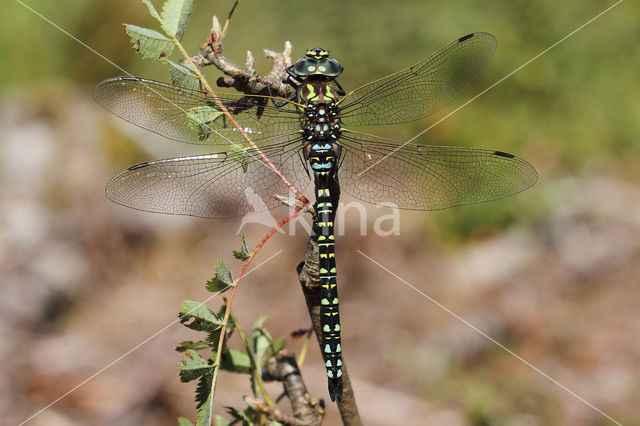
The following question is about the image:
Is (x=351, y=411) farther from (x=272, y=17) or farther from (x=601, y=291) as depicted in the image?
(x=272, y=17)

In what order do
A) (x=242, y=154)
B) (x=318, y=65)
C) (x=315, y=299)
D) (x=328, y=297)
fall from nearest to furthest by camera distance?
1. (x=315, y=299)
2. (x=242, y=154)
3. (x=328, y=297)
4. (x=318, y=65)

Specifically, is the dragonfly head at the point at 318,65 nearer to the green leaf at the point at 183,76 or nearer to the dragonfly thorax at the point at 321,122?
the dragonfly thorax at the point at 321,122

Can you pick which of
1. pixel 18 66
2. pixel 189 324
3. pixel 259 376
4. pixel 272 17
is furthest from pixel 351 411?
pixel 18 66

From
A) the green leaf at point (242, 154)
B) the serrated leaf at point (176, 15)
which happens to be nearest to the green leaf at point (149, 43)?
the serrated leaf at point (176, 15)

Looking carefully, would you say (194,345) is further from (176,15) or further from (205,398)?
(176,15)
